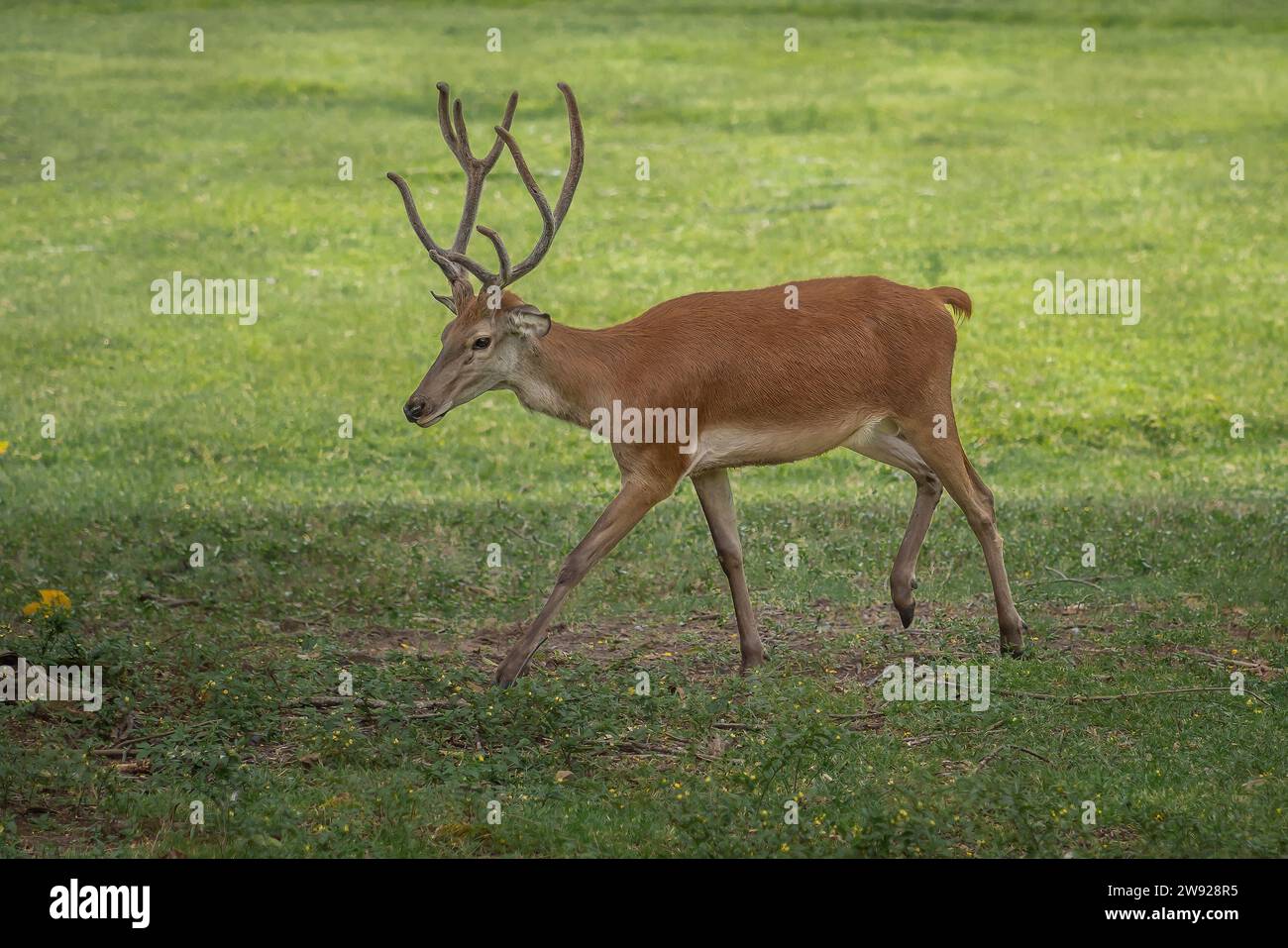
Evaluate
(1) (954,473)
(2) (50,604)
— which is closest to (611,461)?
(1) (954,473)

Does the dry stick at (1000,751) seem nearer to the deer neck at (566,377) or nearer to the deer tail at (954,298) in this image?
the deer neck at (566,377)

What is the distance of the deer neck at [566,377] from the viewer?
9.09 meters

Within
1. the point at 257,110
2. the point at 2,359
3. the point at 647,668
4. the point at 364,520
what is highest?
the point at 257,110

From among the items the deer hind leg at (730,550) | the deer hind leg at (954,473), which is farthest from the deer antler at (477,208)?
the deer hind leg at (954,473)

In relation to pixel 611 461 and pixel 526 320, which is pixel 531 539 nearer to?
pixel 611 461

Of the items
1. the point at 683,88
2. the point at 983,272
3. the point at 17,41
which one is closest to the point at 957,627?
the point at 983,272

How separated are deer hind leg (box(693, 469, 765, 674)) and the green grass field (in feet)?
0.65

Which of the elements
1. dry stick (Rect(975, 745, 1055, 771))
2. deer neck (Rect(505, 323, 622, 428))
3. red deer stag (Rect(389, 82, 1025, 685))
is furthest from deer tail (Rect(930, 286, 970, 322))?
dry stick (Rect(975, 745, 1055, 771))

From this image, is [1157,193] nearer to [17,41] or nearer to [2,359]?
[2,359]

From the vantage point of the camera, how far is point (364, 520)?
40.2ft

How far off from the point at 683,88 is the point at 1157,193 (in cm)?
754

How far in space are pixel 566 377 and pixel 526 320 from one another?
37cm

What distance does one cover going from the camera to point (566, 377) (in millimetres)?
9094

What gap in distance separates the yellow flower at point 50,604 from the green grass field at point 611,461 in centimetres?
31
